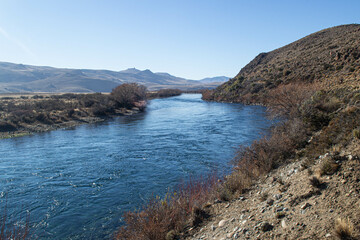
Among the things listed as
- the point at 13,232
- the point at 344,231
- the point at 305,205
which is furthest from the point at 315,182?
the point at 13,232

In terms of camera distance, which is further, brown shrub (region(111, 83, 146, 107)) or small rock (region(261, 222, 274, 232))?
brown shrub (region(111, 83, 146, 107))

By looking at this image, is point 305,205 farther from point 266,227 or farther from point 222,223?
point 222,223

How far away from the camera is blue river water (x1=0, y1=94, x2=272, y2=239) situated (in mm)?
8930

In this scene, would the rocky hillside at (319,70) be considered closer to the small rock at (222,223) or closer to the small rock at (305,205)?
the small rock at (305,205)

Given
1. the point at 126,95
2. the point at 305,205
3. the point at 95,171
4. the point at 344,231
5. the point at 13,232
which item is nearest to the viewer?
the point at 344,231

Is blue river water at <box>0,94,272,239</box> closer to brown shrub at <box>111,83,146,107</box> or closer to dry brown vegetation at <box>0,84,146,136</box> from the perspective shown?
dry brown vegetation at <box>0,84,146,136</box>

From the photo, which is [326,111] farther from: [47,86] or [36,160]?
[47,86]

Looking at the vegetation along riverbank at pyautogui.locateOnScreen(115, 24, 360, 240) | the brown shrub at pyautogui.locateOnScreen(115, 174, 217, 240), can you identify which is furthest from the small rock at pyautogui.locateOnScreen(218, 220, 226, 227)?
the brown shrub at pyautogui.locateOnScreen(115, 174, 217, 240)

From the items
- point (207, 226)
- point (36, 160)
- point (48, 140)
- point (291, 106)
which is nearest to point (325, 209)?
point (207, 226)

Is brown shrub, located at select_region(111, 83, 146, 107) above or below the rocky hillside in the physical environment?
below

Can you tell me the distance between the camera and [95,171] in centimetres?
1357

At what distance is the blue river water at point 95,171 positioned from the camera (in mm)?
8930

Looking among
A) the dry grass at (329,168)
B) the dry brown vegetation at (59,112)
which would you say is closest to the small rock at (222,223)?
the dry grass at (329,168)

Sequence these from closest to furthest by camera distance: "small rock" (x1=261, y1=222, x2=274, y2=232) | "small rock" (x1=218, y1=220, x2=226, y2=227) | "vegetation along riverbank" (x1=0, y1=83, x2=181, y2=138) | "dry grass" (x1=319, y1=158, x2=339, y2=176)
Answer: "small rock" (x1=261, y1=222, x2=274, y2=232) → "small rock" (x1=218, y1=220, x2=226, y2=227) → "dry grass" (x1=319, y1=158, x2=339, y2=176) → "vegetation along riverbank" (x1=0, y1=83, x2=181, y2=138)
